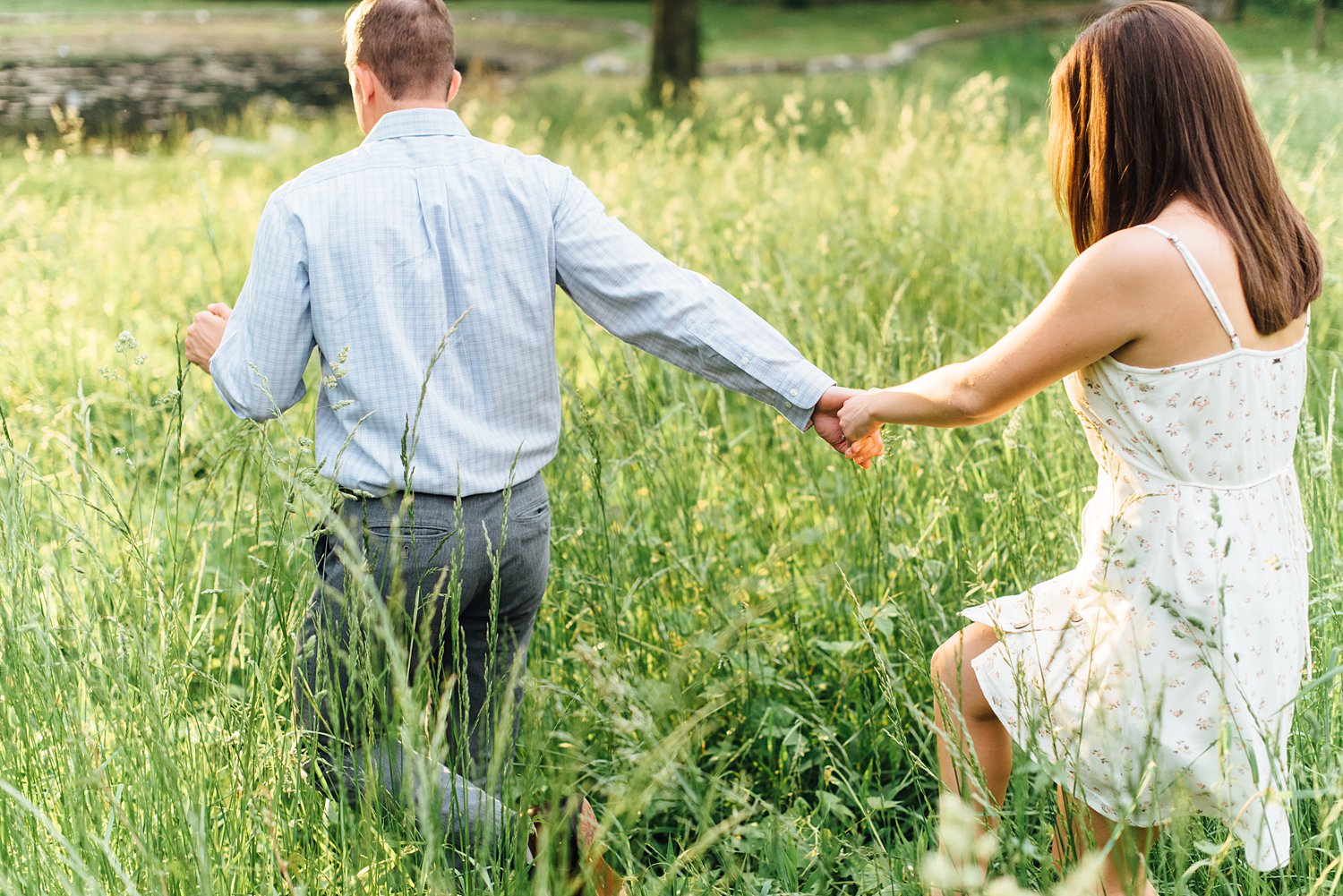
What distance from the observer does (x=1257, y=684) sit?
196cm

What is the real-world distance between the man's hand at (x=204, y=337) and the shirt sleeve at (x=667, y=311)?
2.45 feet

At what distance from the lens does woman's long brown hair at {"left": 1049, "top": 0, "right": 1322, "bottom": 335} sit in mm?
1954

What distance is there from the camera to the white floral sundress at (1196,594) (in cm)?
191

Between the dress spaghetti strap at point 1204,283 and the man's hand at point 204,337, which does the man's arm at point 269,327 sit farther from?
the dress spaghetti strap at point 1204,283

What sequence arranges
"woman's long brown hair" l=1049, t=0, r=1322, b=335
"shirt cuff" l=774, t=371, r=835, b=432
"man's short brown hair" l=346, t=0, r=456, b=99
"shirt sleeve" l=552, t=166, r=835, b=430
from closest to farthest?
"woman's long brown hair" l=1049, t=0, r=1322, b=335, "man's short brown hair" l=346, t=0, r=456, b=99, "shirt sleeve" l=552, t=166, r=835, b=430, "shirt cuff" l=774, t=371, r=835, b=432

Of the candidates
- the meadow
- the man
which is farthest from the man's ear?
the meadow

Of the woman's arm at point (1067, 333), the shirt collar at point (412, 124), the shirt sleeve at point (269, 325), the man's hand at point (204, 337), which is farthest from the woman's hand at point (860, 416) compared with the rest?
the man's hand at point (204, 337)

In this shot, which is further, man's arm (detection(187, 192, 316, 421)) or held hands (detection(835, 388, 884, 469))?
held hands (detection(835, 388, 884, 469))

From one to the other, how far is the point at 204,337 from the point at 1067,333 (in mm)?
1754

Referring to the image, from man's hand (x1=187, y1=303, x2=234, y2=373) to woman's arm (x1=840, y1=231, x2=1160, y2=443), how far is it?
5.03 ft

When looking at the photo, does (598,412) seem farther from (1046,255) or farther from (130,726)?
(1046,255)

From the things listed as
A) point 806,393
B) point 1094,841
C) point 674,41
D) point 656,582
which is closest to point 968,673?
point 1094,841

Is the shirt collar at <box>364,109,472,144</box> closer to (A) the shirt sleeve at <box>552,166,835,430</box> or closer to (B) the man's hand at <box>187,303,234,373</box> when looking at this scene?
(A) the shirt sleeve at <box>552,166,835,430</box>

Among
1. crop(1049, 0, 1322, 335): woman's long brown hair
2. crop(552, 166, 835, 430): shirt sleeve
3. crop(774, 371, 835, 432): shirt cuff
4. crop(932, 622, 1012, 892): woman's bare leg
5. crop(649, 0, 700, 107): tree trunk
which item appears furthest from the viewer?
crop(649, 0, 700, 107): tree trunk
